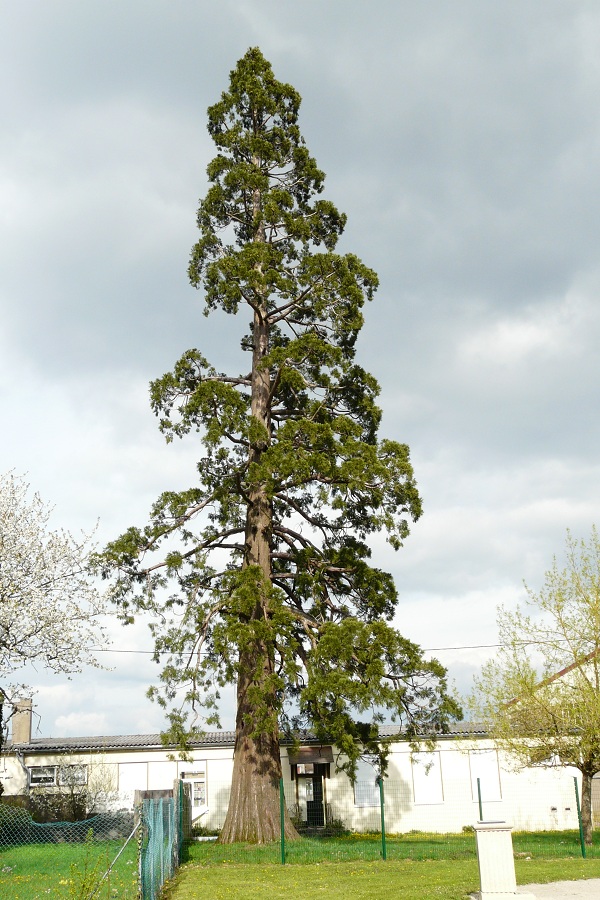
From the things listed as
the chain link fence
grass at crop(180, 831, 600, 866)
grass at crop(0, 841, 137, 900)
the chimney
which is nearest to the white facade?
the chimney

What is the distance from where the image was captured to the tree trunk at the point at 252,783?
19406 millimetres

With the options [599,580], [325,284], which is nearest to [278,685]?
[599,580]

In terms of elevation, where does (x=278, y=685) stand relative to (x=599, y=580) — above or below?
below

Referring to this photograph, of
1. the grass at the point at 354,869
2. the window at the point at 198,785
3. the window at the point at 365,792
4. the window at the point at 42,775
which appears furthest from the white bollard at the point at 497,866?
the window at the point at 42,775

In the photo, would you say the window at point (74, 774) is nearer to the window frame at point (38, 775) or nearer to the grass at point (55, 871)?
the window frame at point (38, 775)

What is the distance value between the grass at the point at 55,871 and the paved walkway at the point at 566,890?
5.66 meters

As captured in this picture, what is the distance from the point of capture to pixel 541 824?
93.8ft

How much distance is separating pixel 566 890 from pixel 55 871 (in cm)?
893

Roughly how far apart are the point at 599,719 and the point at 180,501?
10905mm

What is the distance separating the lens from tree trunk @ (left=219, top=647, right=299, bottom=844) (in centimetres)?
1941

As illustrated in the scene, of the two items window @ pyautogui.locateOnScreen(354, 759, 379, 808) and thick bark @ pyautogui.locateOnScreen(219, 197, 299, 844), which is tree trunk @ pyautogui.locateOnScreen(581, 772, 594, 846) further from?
window @ pyautogui.locateOnScreen(354, 759, 379, 808)

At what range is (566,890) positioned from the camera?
12.6 metres

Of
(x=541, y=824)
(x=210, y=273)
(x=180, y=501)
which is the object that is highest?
(x=210, y=273)

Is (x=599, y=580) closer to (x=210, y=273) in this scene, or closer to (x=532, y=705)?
(x=532, y=705)
